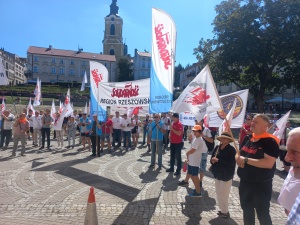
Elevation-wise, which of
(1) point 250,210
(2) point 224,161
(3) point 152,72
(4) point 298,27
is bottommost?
(1) point 250,210

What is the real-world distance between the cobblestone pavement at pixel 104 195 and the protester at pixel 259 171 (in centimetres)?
131

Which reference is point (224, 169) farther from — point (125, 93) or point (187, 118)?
point (187, 118)

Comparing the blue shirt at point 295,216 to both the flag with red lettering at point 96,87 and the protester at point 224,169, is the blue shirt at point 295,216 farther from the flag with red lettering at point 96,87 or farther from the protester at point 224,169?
the flag with red lettering at point 96,87

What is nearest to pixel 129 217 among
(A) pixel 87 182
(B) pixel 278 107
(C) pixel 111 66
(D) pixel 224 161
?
(D) pixel 224 161

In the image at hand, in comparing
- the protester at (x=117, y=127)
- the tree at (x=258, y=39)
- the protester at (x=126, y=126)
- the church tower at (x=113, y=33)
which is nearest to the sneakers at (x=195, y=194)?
the protester at (x=126, y=126)

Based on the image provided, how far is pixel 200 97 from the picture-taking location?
6.86m

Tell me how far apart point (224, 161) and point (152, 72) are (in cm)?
388

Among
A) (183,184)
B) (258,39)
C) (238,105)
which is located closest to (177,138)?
(183,184)

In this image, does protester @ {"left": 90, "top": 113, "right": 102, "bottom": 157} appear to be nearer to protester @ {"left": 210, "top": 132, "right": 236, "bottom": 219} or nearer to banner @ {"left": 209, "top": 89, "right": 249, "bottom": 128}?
banner @ {"left": 209, "top": 89, "right": 249, "bottom": 128}

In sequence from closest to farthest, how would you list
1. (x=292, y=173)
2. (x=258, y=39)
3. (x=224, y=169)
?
(x=292, y=173)
(x=224, y=169)
(x=258, y=39)

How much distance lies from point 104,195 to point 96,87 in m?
6.52

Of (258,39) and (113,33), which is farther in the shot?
(113,33)

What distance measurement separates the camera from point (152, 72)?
829 centimetres

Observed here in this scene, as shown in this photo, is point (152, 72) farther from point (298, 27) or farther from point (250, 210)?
point (298, 27)
